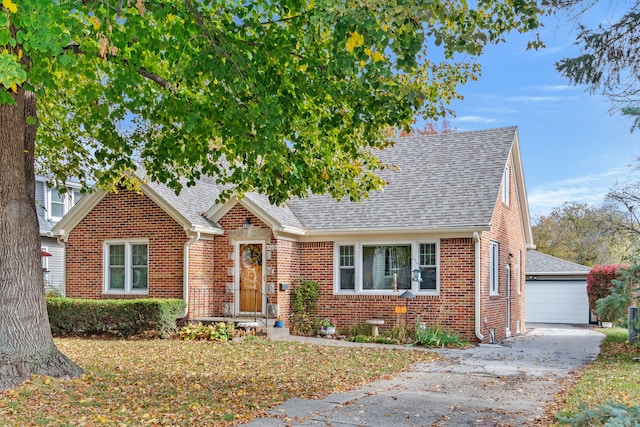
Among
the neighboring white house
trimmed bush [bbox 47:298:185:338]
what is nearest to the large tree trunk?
trimmed bush [bbox 47:298:185:338]

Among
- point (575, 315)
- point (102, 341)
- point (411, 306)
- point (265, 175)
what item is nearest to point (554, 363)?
point (411, 306)

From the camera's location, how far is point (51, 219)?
28.8m

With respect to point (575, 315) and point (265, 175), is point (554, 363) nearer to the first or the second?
point (265, 175)

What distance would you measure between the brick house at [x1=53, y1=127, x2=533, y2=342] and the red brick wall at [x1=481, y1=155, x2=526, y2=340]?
95mm

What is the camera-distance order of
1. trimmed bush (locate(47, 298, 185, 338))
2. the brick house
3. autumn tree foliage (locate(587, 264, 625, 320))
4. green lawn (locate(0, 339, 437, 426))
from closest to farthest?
green lawn (locate(0, 339, 437, 426)) → trimmed bush (locate(47, 298, 185, 338)) → the brick house → autumn tree foliage (locate(587, 264, 625, 320))

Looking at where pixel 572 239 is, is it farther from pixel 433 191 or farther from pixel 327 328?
pixel 327 328

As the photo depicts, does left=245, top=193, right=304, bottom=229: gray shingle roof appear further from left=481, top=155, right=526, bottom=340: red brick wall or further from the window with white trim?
left=481, top=155, right=526, bottom=340: red brick wall

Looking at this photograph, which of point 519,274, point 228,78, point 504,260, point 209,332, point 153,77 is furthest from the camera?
point 519,274

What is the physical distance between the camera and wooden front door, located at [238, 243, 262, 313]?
18766 mm

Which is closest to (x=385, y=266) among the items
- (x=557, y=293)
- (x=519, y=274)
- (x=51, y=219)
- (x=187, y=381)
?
(x=519, y=274)

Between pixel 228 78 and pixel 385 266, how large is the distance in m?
10.8

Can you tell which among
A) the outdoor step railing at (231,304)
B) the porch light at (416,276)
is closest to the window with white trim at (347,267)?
the porch light at (416,276)

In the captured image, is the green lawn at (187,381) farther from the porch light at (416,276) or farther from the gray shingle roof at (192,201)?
the gray shingle roof at (192,201)

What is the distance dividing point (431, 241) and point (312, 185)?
6365 millimetres
